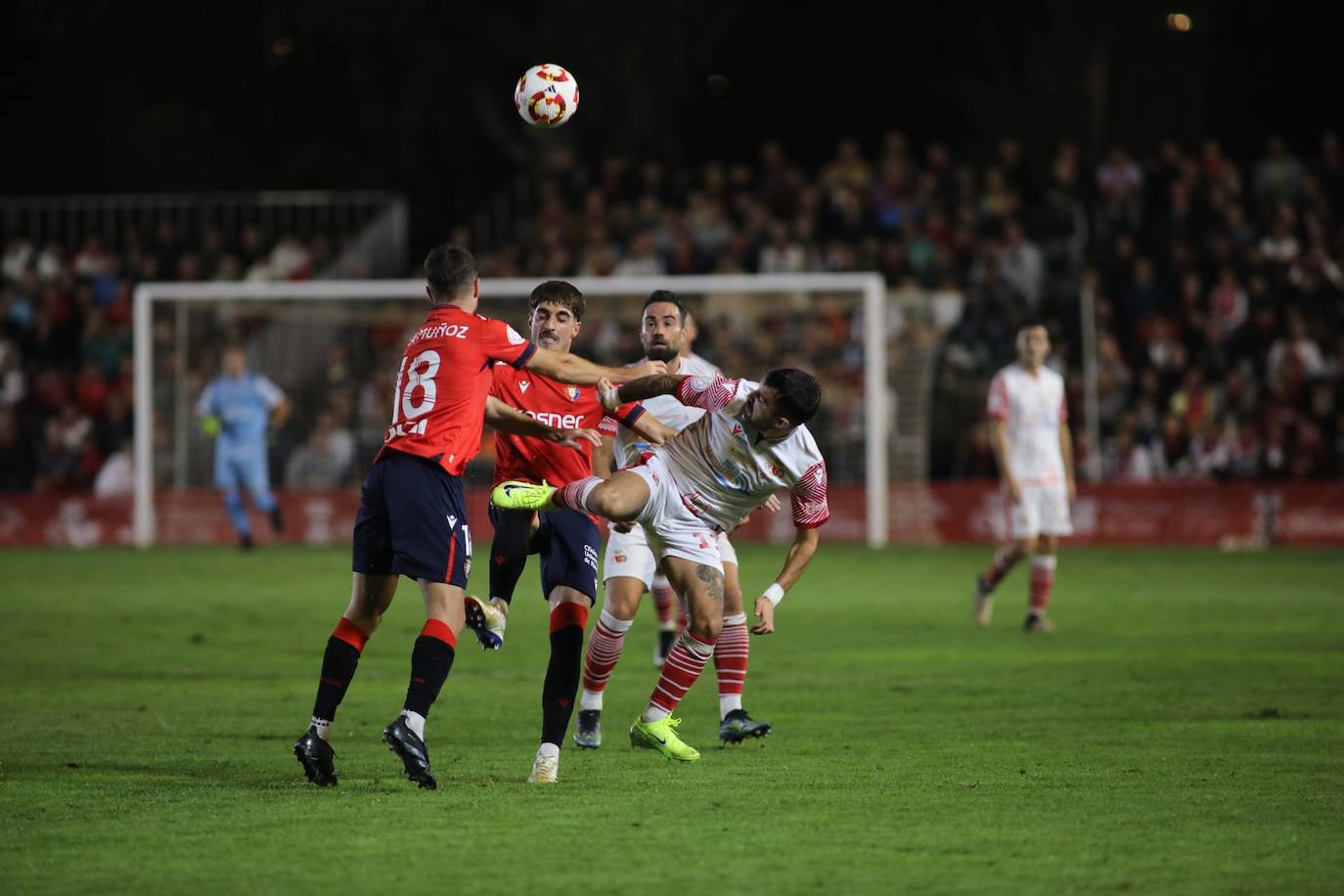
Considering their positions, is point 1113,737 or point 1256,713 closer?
point 1113,737

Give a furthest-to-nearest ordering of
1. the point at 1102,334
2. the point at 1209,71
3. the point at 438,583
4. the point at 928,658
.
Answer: the point at 1209,71 < the point at 1102,334 < the point at 928,658 < the point at 438,583

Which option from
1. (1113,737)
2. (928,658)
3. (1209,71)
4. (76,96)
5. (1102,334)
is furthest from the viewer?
(76,96)

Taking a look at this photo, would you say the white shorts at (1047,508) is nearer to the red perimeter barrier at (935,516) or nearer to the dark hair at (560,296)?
the dark hair at (560,296)

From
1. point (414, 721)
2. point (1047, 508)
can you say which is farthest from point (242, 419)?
point (414, 721)

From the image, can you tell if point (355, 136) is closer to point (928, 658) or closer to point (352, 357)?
point (352, 357)

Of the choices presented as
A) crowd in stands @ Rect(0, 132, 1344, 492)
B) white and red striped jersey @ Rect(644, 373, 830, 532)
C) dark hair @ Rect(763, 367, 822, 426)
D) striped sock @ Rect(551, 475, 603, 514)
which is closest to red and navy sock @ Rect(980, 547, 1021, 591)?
white and red striped jersey @ Rect(644, 373, 830, 532)

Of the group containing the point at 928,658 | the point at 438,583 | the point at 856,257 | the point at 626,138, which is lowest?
the point at 928,658

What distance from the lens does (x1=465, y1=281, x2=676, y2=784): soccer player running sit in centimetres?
820

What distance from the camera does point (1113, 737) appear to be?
30.7 feet

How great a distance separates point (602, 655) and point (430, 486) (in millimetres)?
1810

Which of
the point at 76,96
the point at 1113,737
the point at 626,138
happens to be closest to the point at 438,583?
the point at 1113,737

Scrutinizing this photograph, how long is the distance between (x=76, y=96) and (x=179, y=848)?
3209 centimetres

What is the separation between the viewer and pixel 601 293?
84.2ft

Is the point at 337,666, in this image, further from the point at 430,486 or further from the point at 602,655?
the point at 602,655
